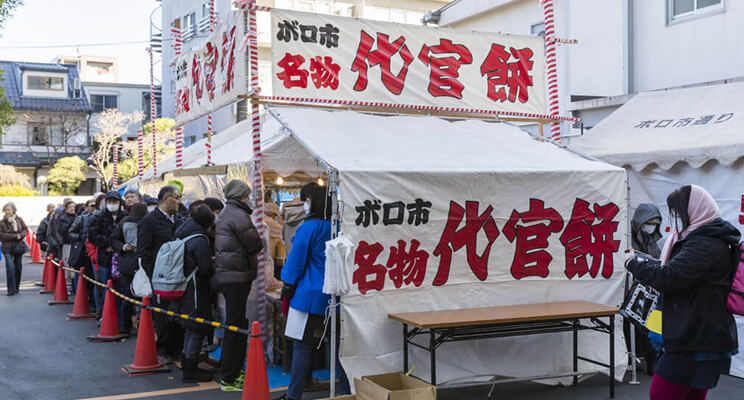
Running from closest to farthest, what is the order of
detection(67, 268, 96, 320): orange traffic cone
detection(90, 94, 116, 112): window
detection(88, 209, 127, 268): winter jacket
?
detection(88, 209, 127, 268): winter jacket < detection(67, 268, 96, 320): orange traffic cone < detection(90, 94, 116, 112): window

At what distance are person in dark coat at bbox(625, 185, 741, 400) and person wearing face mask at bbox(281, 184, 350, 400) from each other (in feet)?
9.05

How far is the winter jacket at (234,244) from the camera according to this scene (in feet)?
21.2

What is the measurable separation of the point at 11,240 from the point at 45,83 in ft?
101

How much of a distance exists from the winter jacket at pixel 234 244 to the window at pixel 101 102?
41.0 metres

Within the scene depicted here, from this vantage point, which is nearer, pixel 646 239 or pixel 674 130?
pixel 646 239

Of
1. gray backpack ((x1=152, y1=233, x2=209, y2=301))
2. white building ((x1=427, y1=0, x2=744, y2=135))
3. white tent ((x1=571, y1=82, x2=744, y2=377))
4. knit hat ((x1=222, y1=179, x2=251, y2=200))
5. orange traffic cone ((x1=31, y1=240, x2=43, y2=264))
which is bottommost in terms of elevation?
orange traffic cone ((x1=31, y1=240, x2=43, y2=264))

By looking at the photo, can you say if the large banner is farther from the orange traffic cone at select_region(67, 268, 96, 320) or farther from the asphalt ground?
the orange traffic cone at select_region(67, 268, 96, 320)

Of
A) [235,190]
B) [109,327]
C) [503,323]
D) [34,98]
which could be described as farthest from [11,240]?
[34,98]

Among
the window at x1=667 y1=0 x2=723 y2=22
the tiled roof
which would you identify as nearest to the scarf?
the window at x1=667 y1=0 x2=723 y2=22

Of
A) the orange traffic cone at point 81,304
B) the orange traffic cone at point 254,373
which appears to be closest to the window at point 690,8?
the orange traffic cone at point 254,373

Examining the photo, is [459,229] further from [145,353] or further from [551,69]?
[145,353]

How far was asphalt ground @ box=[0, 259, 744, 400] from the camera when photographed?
21.9 ft

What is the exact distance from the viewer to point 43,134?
3941 centimetres

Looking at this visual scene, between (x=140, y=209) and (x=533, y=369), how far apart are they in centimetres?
526
